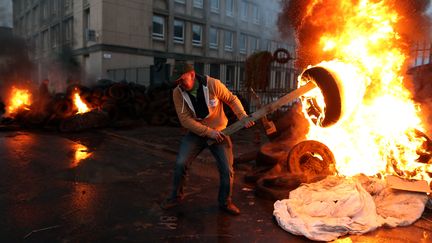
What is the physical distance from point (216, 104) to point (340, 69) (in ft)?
5.70

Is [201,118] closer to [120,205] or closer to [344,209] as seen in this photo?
[120,205]

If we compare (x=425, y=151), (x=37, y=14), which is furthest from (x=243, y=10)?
(x=425, y=151)

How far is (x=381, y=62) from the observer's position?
6.28 m

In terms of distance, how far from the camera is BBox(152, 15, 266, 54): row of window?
2767 cm

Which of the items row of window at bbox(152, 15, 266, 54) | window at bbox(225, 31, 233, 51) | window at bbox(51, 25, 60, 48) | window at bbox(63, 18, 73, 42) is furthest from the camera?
window at bbox(225, 31, 233, 51)

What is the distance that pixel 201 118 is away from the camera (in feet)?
14.6

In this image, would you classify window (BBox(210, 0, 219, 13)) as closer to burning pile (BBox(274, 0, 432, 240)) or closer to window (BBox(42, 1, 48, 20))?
window (BBox(42, 1, 48, 20))

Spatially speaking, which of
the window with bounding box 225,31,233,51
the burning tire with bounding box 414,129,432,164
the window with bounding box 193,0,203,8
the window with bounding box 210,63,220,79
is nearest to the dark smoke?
the window with bounding box 193,0,203,8

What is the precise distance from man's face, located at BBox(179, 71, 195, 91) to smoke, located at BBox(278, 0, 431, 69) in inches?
167

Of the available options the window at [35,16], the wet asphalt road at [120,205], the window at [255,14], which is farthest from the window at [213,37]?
the wet asphalt road at [120,205]

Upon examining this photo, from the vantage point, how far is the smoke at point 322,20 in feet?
25.0

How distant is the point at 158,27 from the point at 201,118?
24.8 m

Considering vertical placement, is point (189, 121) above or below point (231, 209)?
above

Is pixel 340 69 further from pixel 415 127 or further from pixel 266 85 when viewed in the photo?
pixel 266 85
